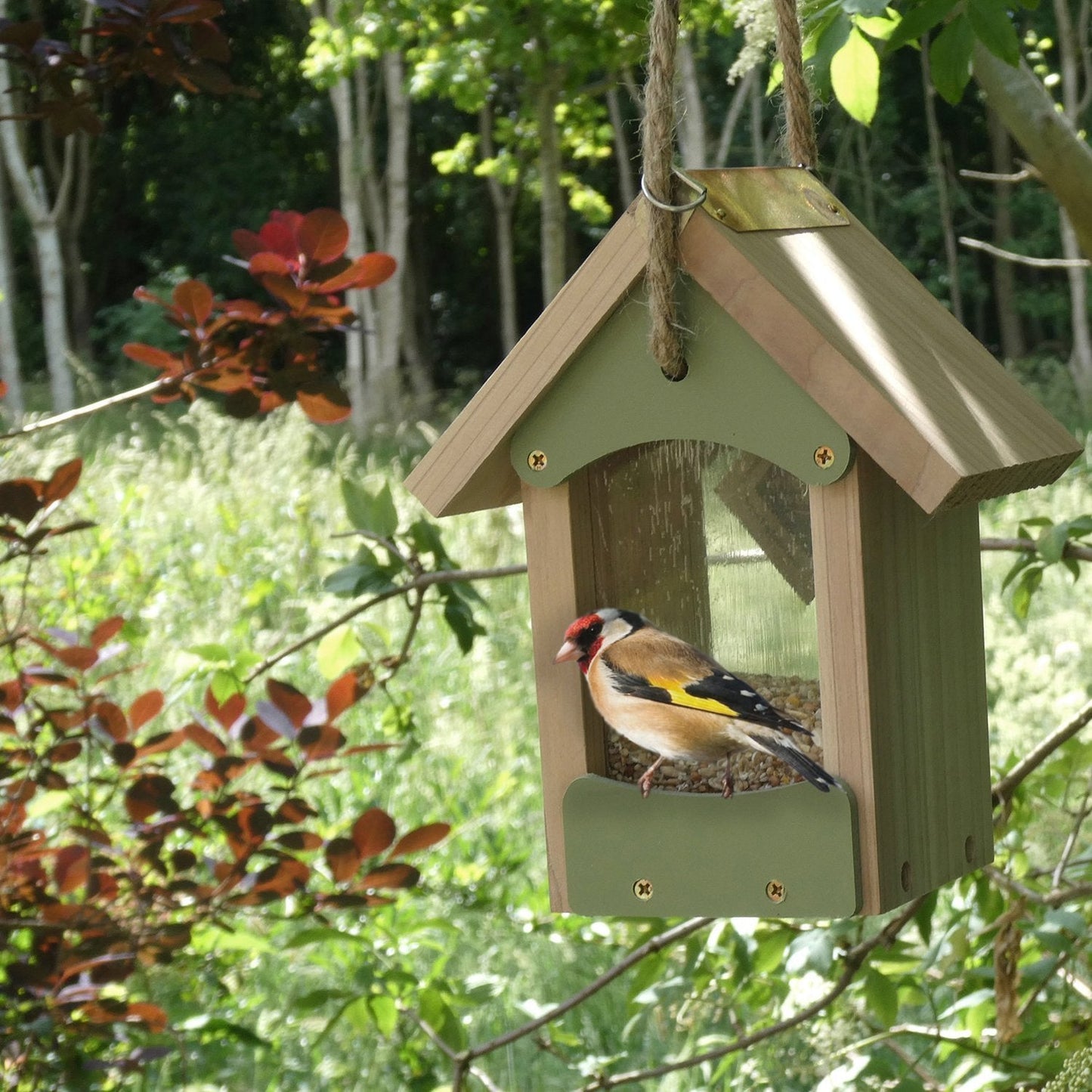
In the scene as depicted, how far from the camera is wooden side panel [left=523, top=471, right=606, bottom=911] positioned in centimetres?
145

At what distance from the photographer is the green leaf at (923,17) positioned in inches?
59.2

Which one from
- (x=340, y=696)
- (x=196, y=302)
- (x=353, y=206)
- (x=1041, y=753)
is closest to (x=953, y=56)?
(x=1041, y=753)

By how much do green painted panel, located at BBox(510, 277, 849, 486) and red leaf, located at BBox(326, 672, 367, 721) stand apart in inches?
32.4

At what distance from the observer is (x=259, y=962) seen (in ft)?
12.0

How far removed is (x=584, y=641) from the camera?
1392 mm

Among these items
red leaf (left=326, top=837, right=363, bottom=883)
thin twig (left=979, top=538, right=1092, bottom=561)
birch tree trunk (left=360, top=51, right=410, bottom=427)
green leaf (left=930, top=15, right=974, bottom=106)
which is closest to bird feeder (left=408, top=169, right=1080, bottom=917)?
green leaf (left=930, top=15, right=974, bottom=106)

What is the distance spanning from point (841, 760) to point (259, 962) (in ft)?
8.72

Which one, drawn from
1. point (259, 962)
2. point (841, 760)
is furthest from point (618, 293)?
point (259, 962)

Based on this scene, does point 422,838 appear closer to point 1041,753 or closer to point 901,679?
point 1041,753

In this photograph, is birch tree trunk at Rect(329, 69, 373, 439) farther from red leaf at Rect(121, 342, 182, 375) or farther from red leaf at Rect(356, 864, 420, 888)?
red leaf at Rect(356, 864, 420, 888)

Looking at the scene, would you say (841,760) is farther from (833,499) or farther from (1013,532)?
(1013,532)

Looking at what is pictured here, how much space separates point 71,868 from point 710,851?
127 centimetres

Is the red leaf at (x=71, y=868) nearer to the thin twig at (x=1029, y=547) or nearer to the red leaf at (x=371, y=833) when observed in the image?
the red leaf at (x=371, y=833)

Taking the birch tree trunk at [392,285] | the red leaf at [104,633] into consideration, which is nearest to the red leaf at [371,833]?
the red leaf at [104,633]
